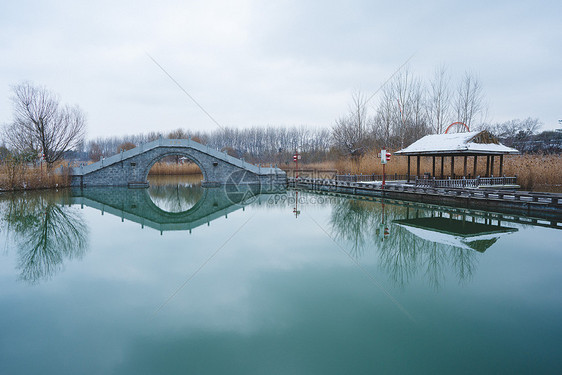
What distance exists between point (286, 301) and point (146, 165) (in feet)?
75.6

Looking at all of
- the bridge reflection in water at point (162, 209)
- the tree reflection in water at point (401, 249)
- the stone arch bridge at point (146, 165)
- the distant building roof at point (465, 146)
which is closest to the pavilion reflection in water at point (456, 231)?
the tree reflection in water at point (401, 249)

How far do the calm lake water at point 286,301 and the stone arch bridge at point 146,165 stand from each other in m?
14.8

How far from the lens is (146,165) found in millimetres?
25219

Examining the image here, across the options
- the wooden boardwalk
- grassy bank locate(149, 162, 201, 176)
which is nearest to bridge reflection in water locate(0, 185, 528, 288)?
the wooden boardwalk

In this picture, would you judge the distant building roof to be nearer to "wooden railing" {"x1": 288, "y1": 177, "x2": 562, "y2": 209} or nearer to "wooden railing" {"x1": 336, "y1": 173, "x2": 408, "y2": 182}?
"wooden railing" {"x1": 288, "y1": 177, "x2": 562, "y2": 209}

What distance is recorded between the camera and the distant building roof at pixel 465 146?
16453mm

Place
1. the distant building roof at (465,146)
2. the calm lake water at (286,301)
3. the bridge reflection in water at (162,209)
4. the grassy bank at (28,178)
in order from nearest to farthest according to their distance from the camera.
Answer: the calm lake water at (286,301) → the bridge reflection in water at (162,209) → the distant building roof at (465,146) → the grassy bank at (28,178)

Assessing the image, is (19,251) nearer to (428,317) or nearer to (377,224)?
(428,317)

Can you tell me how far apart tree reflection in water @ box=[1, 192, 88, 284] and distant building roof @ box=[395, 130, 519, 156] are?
16.9 meters

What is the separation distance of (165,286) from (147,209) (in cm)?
1035

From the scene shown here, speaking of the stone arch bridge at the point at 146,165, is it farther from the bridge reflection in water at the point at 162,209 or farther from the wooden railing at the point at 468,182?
the wooden railing at the point at 468,182

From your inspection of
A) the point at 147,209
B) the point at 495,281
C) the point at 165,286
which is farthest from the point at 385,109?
the point at 165,286

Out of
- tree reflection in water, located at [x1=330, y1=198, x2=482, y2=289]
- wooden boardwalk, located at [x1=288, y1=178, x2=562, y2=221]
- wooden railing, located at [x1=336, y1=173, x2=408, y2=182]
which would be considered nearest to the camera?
tree reflection in water, located at [x1=330, y1=198, x2=482, y2=289]

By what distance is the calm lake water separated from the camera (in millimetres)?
3809
